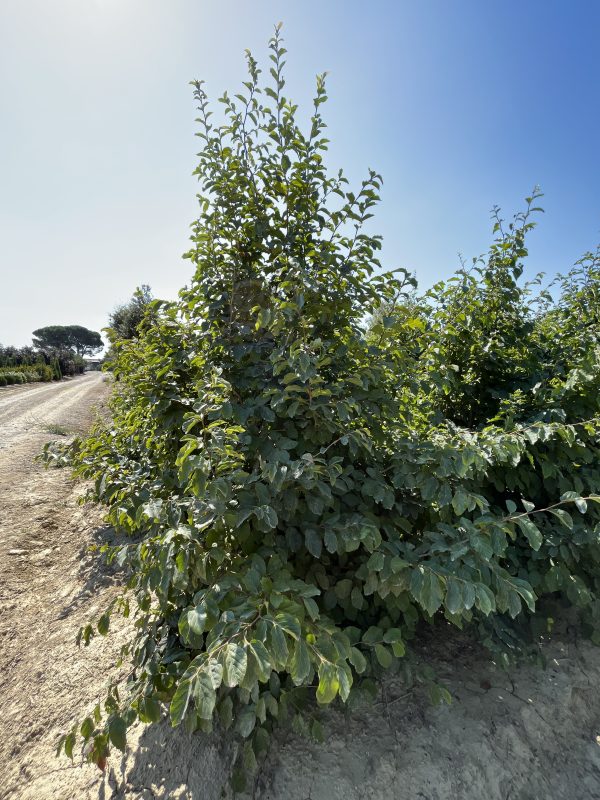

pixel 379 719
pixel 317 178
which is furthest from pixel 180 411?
pixel 379 719

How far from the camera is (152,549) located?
5.15 ft

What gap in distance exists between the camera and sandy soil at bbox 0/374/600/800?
5.91ft

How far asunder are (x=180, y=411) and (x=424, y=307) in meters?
1.50

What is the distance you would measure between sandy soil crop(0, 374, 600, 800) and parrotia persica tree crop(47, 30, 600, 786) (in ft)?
0.58

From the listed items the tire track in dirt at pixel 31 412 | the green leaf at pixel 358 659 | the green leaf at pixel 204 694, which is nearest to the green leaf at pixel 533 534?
the green leaf at pixel 358 659

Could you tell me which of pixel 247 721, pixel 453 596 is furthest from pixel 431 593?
pixel 247 721

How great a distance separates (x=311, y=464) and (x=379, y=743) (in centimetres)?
155

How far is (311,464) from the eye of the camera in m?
1.42

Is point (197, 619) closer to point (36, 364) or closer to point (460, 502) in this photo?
point (460, 502)

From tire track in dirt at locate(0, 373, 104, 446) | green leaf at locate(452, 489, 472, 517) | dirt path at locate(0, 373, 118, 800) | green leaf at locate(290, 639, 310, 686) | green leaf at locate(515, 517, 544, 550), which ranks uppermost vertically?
green leaf at locate(452, 489, 472, 517)

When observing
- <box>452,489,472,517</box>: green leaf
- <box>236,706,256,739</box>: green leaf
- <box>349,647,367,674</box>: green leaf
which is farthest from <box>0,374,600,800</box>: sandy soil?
<box>452,489,472,517</box>: green leaf

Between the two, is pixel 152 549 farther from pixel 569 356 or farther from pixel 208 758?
pixel 569 356

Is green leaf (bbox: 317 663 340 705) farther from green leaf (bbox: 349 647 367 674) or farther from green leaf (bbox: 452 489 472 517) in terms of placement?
green leaf (bbox: 452 489 472 517)

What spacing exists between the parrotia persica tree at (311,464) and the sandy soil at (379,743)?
18 cm
